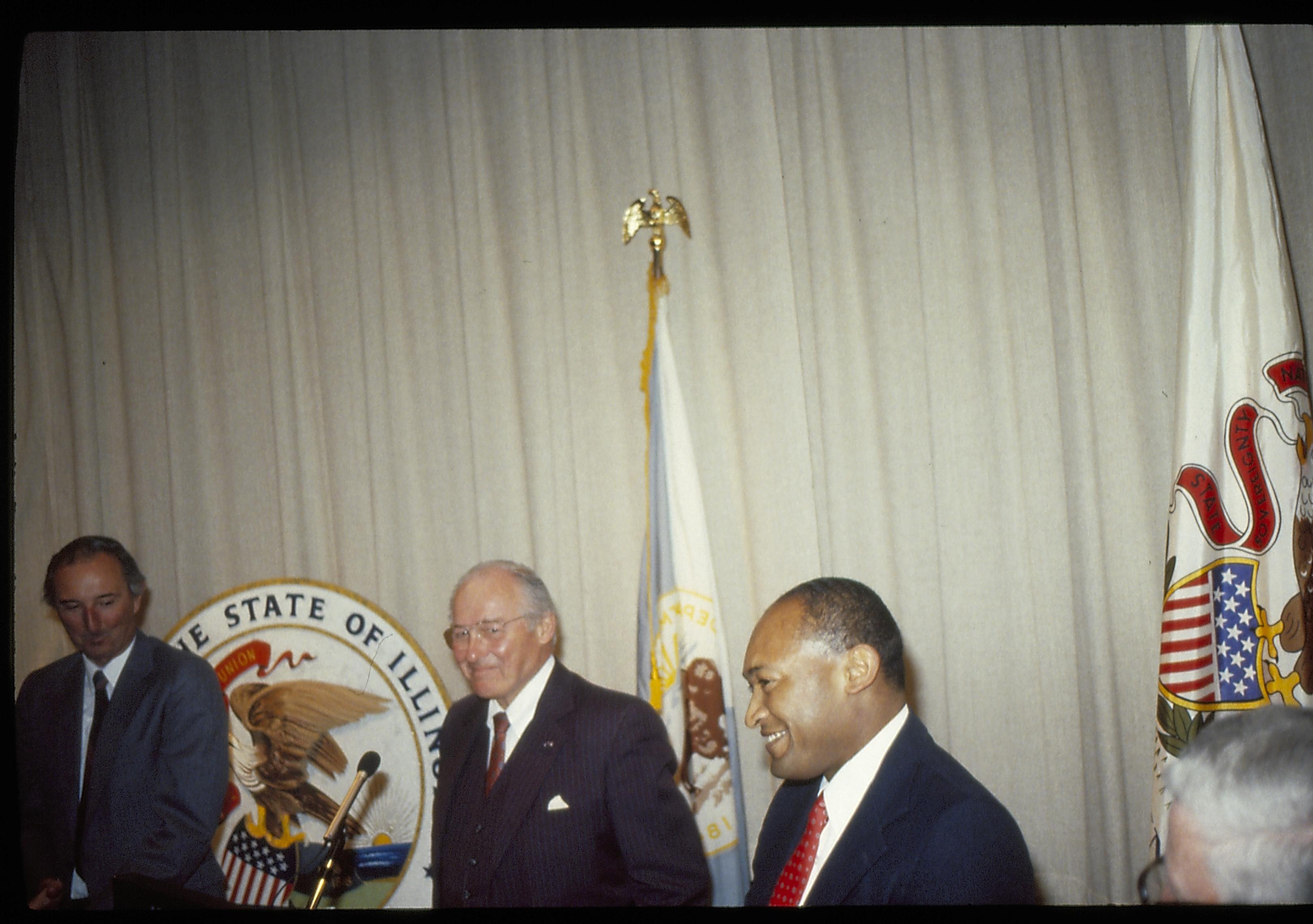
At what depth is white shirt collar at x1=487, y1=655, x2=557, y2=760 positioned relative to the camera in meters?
2.86

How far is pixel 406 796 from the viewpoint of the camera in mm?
3785

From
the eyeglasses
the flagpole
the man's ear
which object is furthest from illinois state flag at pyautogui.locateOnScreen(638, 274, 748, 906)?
the man's ear

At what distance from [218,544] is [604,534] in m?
1.72

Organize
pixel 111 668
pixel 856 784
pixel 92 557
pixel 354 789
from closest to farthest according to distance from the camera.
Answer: pixel 856 784, pixel 354 789, pixel 111 668, pixel 92 557

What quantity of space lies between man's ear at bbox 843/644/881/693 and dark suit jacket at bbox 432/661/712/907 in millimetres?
814

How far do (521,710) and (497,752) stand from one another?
0.45 feet

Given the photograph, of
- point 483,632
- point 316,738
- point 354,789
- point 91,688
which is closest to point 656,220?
point 483,632

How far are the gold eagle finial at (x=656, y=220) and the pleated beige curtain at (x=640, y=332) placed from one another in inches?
7.5

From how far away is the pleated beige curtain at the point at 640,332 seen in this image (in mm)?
3617

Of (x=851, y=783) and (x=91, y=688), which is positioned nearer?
(x=851, y=783)

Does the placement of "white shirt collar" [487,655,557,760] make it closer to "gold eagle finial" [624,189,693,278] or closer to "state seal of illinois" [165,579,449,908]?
"state seal of illinois" [165,579,449,908]

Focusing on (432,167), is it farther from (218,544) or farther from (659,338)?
(218,544)

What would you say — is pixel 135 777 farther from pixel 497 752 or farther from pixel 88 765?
pixel 497 752

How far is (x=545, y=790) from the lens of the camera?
2.67 metres
